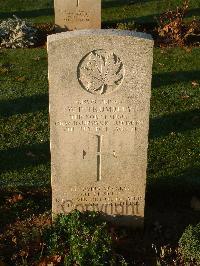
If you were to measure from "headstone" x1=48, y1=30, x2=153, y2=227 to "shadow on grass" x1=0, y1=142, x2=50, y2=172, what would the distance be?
1559 mm

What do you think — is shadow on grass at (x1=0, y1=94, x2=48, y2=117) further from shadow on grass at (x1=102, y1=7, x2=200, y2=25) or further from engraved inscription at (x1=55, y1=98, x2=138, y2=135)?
shadow on grass at (x1=102, y1=7, x2=200, y2=25)

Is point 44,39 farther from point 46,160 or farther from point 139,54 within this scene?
point 139,54

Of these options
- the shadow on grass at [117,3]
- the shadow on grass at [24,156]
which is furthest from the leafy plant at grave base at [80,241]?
the shadow on grass at [117,3]

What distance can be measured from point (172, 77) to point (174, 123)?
203 cm

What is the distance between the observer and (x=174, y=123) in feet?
28.3

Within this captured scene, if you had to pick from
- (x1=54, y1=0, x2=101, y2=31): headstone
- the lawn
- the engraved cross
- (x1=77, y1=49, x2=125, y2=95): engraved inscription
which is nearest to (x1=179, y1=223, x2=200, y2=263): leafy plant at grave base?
the lawn

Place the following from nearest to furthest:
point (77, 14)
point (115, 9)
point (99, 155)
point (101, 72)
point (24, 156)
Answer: point (101, 72), point (99, 155), point (24, 156), point (77, 14), point (115, 9)

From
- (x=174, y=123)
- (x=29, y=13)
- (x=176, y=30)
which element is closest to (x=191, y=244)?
(x=174, y=123)

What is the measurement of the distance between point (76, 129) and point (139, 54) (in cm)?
110

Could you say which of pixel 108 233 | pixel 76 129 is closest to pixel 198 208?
pixel 108 233

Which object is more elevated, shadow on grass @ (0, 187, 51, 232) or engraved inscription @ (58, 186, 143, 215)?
engraved inscription @ (58, 186, 143, 215)

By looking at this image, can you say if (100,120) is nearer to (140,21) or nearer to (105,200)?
(105,200)

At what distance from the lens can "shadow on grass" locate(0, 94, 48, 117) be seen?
902cm

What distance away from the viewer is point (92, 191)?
239 inches
